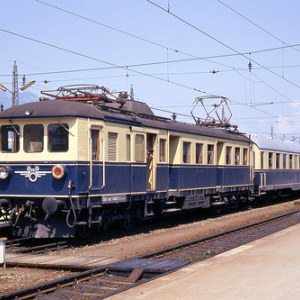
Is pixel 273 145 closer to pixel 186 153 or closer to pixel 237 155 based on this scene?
pixel 237 155

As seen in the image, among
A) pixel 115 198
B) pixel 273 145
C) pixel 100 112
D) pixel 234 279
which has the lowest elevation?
pixel 234 279

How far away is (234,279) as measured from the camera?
8586mm

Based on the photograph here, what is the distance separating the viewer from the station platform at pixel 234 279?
24.9 ft

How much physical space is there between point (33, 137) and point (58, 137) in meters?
0.77

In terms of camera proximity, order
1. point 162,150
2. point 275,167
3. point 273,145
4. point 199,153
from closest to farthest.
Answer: point 162,150, point 199,153, point 275,167, point 273,145

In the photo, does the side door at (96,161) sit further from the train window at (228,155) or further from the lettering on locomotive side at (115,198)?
the train window at (228,155)

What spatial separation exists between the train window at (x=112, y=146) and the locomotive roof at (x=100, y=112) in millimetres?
421

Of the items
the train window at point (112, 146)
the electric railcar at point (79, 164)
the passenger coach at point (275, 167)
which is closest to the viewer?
the electric railcar at point (79, 164)

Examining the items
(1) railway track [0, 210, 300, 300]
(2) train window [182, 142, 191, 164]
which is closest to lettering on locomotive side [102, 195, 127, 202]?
(1) railway track [0, 210, 300, 300]

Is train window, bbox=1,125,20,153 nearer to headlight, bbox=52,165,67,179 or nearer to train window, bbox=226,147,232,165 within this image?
headlight, bbox=52,165,67,179

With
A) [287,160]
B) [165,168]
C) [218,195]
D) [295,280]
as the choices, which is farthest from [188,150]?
[287,160]

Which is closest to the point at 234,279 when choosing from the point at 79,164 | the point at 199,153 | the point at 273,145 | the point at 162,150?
the point at 79,164

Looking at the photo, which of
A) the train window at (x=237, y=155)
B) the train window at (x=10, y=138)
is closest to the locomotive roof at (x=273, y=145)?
the train window at (x=237, y=155)

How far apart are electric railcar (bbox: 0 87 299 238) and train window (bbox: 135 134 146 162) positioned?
29 mm
